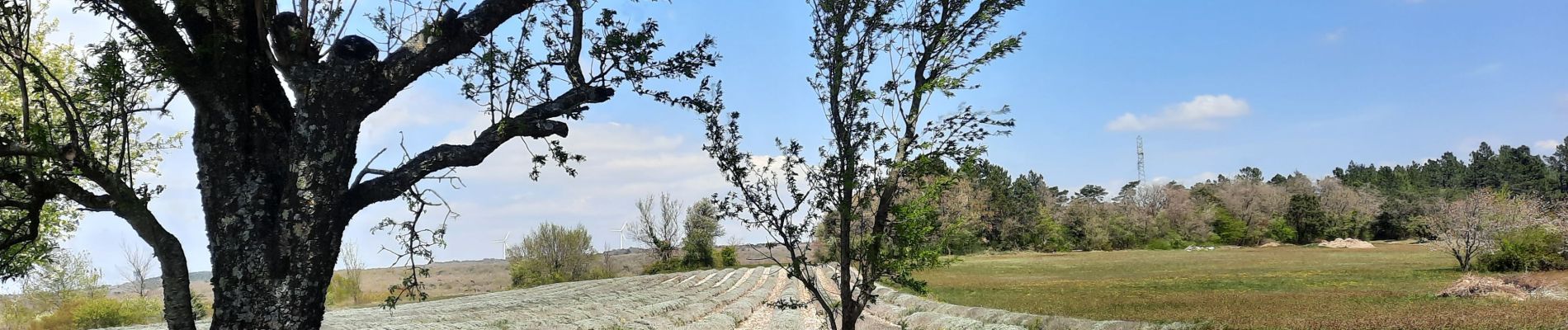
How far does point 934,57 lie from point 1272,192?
9939cm

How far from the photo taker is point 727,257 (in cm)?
5256

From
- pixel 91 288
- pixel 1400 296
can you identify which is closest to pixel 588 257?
pixel 91 288

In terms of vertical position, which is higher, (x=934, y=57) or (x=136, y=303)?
(x=934, y=57)

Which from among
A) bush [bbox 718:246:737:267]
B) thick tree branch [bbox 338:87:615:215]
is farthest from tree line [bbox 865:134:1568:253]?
thick tree branch [bbox 338:87:615:215]

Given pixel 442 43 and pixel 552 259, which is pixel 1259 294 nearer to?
pixel 442 43

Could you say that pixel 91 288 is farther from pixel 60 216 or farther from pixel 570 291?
pixel 570 291

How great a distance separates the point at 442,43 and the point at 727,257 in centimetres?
4717

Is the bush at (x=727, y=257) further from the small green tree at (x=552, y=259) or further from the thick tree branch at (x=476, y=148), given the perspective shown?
the thick tree branch at (x=476, y=148)

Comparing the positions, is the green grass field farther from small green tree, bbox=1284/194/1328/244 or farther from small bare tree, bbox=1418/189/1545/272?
small green tree, bbox=1284/194/1328/244

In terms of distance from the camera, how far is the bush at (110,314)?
22.8 meters

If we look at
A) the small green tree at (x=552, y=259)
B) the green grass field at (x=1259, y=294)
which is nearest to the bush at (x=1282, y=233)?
the green grass field at (x=1259, y=294)

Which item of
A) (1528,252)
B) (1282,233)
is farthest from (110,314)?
(1282,233)

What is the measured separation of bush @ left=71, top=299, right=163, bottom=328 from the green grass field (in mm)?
23504

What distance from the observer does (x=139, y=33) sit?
18.7 feet
